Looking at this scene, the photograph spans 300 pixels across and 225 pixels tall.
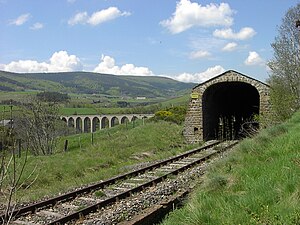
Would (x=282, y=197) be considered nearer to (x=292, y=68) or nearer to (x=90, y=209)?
(x=90, y=209)

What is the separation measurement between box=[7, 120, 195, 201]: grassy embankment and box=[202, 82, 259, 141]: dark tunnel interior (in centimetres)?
250

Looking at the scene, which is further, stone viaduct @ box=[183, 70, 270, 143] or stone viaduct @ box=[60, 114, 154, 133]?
stone viaduct @ box=[60, 114, 154, 133]

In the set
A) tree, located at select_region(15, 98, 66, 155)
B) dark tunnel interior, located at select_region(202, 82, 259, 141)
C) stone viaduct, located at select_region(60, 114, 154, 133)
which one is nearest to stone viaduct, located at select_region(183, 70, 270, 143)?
dark tunnel interior, located at select_region(202, 82, 259, 141)

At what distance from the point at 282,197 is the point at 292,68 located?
19.4m

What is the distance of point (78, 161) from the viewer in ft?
57.4

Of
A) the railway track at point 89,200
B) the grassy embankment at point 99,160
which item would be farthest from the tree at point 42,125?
the railway track at point 89,200

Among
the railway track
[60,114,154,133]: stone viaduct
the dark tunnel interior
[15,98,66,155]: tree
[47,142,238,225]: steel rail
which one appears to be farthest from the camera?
[60,114,154,133]: stone viaduct

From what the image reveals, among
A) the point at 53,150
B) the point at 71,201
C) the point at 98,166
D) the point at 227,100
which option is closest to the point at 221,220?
the point at 71,201

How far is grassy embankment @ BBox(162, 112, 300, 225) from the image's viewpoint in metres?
4.87

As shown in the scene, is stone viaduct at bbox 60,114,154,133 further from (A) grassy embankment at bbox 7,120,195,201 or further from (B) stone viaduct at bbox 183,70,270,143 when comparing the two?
(A) grassy embankment at bbox 7,120,195,201

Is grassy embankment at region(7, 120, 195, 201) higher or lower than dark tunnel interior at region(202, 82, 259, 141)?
Answer: lower

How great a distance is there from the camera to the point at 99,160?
712 inches

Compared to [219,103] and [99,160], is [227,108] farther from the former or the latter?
[99,160]

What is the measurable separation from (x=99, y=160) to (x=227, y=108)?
16.3 meters
